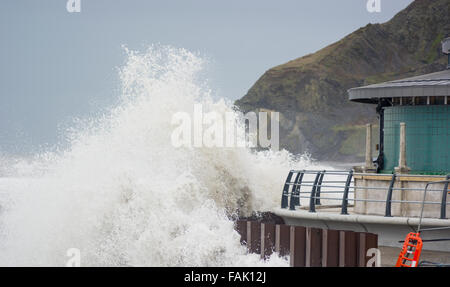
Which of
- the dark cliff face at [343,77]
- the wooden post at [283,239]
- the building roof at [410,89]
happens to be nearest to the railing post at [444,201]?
the building roof at [410,89]

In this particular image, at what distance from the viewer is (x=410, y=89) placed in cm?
1565

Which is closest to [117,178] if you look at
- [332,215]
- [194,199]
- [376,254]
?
[194,199]

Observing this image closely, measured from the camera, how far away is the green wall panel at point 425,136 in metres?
15.7

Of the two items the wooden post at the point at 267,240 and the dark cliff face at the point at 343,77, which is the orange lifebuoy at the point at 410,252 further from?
the dark cliff face at the point at 343,77

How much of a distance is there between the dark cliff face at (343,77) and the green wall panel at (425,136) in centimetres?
12894

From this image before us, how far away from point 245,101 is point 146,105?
143672mm

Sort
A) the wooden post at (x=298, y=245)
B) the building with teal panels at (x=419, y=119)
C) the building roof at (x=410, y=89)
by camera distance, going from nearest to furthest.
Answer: the wooden post at (x=298, y=245)
the building roof at (x=410, y=89)
the building with teal panels at (x=419, y=119)

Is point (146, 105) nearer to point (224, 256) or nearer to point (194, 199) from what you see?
point (194, 199)

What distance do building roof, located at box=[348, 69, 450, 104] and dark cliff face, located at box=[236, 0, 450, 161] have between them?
5055 inches

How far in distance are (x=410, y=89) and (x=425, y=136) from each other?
1.04m

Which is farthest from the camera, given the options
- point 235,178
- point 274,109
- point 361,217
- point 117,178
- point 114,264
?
point 274,109

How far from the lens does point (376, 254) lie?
543 inches

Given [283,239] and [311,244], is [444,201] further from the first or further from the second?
[283,239]

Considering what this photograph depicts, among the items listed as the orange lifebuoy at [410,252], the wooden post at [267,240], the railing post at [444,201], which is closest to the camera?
the orange lifebuoy at [410,252]
